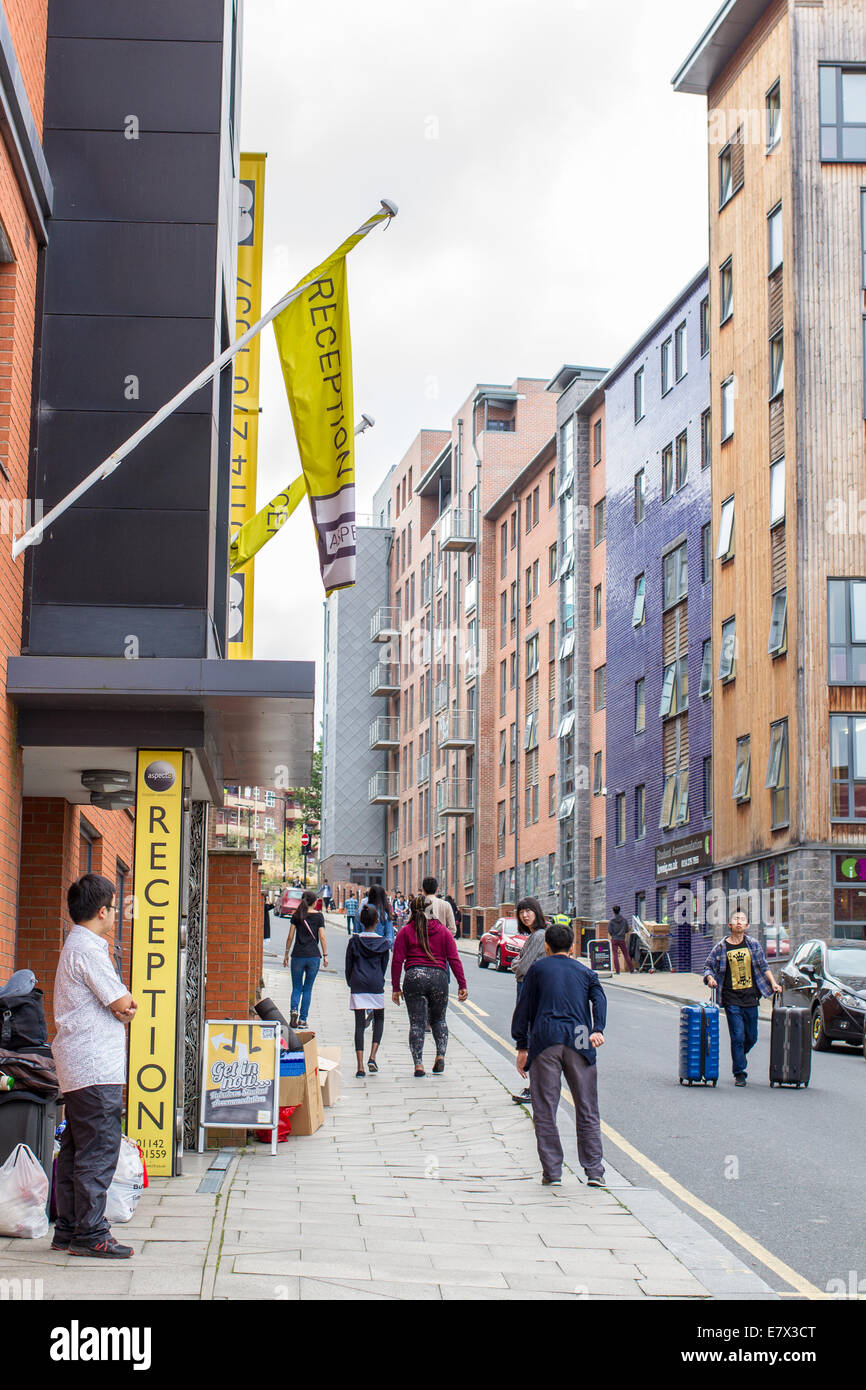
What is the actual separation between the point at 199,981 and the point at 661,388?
3714cm

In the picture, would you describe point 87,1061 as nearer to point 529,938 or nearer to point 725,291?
point 529,938

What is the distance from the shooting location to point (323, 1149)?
1156 centimetres

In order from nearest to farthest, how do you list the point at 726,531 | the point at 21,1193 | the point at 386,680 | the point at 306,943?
the point at 21,1193 → the point at 306,943 → the point at 726,531 → the point at 386,680

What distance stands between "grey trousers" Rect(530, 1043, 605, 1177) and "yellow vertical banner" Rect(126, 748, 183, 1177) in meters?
2.25

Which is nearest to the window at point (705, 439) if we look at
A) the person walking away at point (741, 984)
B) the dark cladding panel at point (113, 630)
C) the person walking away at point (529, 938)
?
the person walking away at point (741, 984)

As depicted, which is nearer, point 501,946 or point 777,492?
point 777,492

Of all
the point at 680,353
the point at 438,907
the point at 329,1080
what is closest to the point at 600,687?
the point at 680,353

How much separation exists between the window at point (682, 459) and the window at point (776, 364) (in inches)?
293

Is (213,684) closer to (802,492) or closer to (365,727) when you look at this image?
(802,492)

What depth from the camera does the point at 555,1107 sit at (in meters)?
10.2

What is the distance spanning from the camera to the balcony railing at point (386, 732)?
8544 cm

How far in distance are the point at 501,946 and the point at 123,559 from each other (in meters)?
28.1

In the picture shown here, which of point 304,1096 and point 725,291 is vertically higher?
point 725,291

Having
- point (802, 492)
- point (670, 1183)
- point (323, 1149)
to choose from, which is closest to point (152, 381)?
point (323, 1149)
